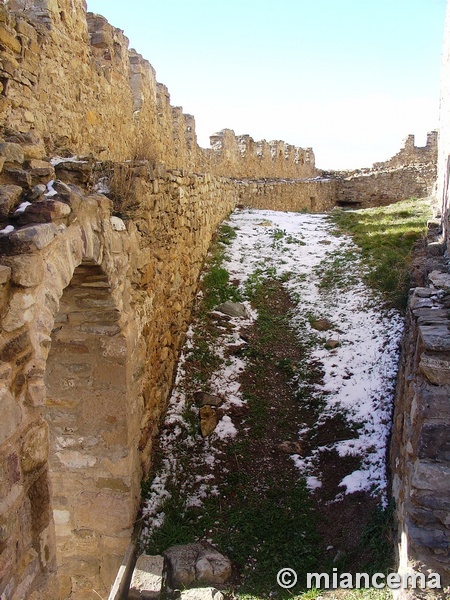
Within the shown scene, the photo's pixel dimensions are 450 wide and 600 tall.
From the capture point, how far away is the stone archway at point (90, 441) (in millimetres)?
4203

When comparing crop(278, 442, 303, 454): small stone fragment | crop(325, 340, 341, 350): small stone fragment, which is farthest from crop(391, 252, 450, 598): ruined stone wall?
crop(325, 340, 341, 350): small stone fragment

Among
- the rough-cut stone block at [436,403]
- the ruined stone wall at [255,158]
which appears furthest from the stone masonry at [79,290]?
the ruined stone wall at [255,158]

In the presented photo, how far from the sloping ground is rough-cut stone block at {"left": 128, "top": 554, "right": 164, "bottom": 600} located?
0.66ft

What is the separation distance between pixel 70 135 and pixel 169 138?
423 cm

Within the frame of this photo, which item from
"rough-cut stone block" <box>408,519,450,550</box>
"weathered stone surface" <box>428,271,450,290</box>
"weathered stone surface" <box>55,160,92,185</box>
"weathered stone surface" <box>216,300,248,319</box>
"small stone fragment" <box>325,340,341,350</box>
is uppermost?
"weathered stone surface" <box>55,160,92,185</box>

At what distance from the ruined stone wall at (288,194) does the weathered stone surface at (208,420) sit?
382 inches

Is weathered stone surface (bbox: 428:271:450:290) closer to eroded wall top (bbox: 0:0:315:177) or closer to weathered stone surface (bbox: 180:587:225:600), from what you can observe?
weathered stone surface (bbox: 180:587:225:600)

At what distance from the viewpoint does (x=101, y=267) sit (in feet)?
12.1

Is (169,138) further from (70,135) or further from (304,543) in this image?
(304,543)

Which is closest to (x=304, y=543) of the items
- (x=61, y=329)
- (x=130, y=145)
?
(x=61, y=329)

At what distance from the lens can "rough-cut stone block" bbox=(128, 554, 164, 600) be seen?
3896 millimetres

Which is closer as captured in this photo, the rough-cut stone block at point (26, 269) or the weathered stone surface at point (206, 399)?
the rough-cut stone block at point (26, 269)

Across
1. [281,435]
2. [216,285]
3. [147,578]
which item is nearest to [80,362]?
[147,578]

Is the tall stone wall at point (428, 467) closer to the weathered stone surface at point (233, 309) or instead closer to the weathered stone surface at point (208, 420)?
the weathered stone surface at point (208, 420)
